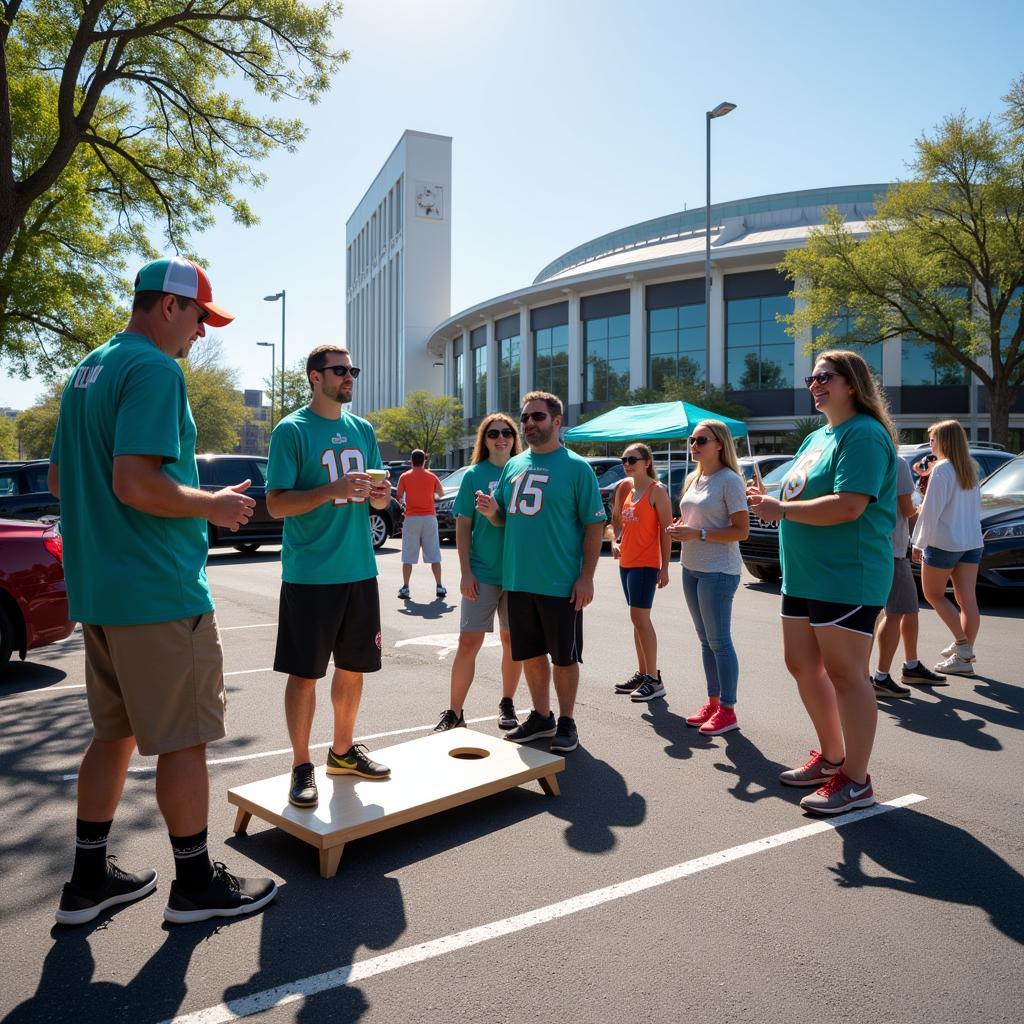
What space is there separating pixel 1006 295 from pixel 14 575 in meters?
29.3

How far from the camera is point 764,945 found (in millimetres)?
2939

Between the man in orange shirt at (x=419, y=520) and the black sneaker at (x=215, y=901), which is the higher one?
the man in orange shirt at (x=419, y=520)

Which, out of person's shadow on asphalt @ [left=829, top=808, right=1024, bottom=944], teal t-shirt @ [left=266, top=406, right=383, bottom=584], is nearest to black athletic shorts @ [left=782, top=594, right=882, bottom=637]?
person's shadow on asphalt @ [left=829, top=808, right=1024, bottom=944]

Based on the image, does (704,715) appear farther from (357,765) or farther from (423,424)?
(423,424)

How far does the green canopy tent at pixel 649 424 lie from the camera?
1595cm

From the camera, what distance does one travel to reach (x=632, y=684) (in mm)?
6605

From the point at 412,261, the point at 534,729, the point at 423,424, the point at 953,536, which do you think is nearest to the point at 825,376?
the point at 534,729

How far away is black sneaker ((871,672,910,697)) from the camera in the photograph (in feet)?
20.9

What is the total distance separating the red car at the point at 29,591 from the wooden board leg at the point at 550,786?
4.10 meters

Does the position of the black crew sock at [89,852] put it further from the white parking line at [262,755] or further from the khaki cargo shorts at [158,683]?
the white parking line at [262,755]

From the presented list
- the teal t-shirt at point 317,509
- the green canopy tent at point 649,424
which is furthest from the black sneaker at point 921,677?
the green canopy tent at point 649,424

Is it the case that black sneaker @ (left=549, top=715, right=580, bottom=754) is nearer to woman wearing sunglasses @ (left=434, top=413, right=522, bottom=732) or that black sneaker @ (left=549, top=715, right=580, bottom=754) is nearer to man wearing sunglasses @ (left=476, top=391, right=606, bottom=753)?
man wearing sunglasses @ (left=476, top=391, right=606, bottom=753)

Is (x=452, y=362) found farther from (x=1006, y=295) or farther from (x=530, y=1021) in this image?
(x=530, y=1021)

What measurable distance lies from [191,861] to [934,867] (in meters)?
2.88
